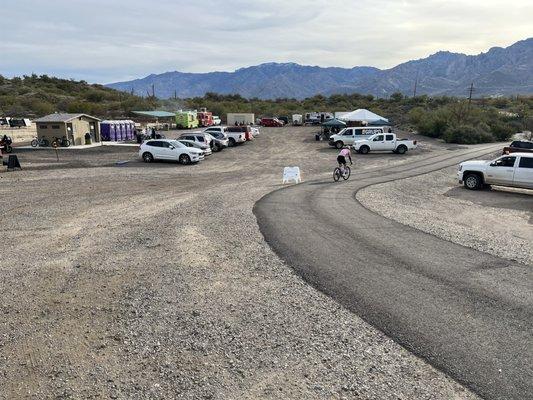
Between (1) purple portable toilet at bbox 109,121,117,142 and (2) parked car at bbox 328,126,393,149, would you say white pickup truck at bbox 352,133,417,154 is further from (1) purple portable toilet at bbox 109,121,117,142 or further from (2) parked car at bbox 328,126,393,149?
(1) purple portable toilet at bbox 109,121,117,142

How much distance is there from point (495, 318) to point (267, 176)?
18.6 m

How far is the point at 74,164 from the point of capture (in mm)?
28828

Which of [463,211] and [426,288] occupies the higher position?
[426,288]

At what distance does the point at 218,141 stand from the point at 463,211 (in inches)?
1009

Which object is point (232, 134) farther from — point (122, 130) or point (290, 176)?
point (290, 176)

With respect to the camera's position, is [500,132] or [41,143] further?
[500,132]

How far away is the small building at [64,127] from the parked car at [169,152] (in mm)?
11767

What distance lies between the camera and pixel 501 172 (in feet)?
65.6

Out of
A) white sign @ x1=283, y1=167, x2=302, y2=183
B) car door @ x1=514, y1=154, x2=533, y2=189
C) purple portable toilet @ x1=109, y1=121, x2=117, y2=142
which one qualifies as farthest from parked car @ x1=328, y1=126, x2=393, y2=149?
purple portable toilet @ x1=109, y1=121, x2=117, y2=142

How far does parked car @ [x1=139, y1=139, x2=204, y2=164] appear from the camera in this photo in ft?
97.6

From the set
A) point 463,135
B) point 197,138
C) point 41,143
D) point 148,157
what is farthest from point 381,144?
point 41,143

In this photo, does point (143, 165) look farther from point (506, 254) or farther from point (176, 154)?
point (506, 254)

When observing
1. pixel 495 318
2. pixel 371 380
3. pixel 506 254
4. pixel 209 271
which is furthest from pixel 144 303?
pixel 506 254

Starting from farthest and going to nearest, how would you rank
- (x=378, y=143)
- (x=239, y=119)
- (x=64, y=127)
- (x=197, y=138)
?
(x=239, y=119) < (x=64, y=127) < (x=378, y=143) < (x=197, y=138)
